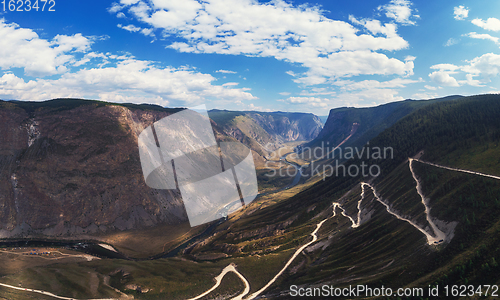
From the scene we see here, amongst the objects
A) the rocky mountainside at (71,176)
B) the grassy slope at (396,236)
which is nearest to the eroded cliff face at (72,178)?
the rocky mountainside at (71,176)

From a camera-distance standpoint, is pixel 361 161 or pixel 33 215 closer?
pixel 33 215

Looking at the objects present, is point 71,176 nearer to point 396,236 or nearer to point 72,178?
point 72,178

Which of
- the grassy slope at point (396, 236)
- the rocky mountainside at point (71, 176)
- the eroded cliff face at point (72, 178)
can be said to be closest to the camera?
the grassy slope at point (396, 236)

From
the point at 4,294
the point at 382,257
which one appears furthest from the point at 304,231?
the point at 4,294

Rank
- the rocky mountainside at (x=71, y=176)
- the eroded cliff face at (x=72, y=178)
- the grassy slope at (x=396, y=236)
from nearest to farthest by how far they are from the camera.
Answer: the grassy slope at (x=396, y=236), the eroded cliff face at (x=72, y=178), the rocky mountainside at (x=71, y=176)

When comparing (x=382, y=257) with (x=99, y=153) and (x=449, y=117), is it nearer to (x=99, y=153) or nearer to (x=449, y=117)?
(x=449, y=117)

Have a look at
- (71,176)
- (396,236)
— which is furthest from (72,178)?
(396,236)

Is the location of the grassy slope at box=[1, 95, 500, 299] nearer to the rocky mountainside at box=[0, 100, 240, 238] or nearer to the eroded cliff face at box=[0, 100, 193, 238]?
the rocky mountainside at box=[0, 100, 240, 238]

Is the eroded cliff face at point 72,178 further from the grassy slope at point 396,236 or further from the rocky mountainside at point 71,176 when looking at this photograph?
the grassy slope at point 396,236
